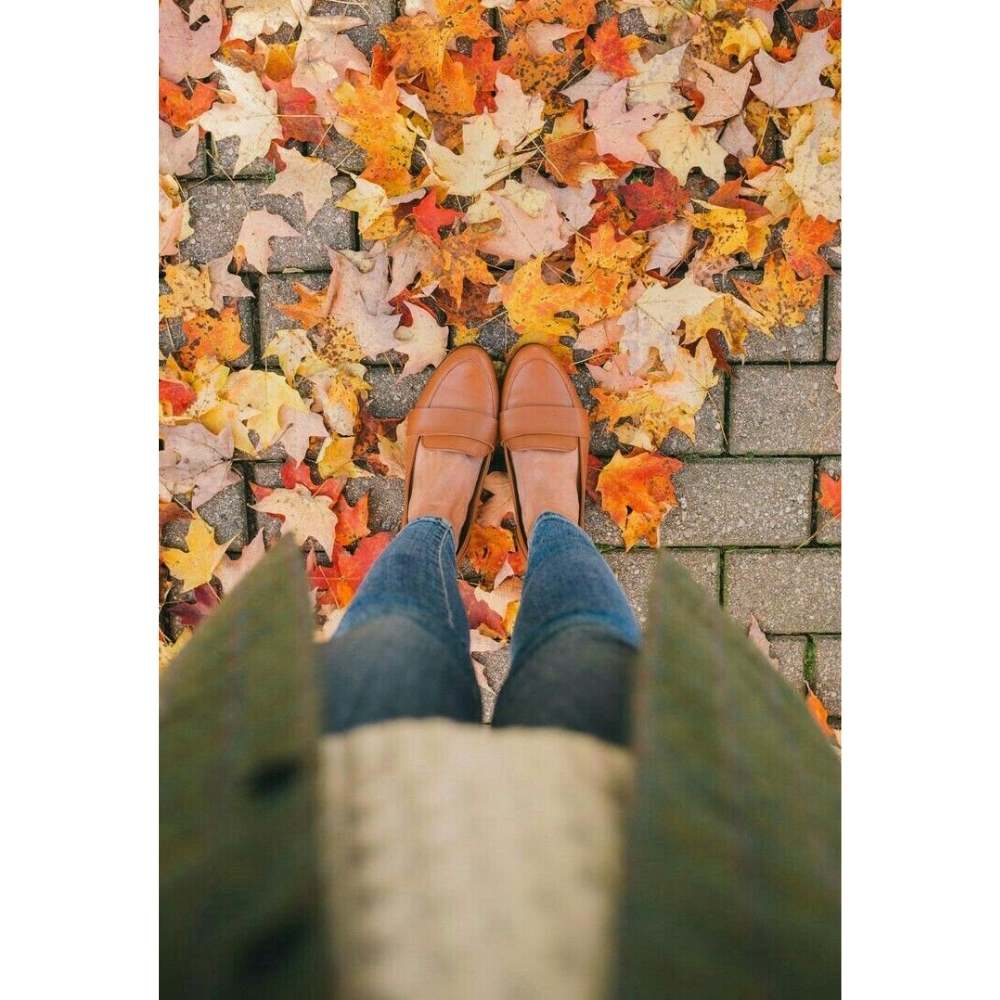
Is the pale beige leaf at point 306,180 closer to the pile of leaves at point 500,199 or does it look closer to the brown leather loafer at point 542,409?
the pile of leaves at point 500,199

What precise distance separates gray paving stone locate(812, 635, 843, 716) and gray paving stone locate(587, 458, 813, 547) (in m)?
0.23

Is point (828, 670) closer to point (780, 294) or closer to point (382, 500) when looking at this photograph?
point (780, 294)

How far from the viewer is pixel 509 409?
145 cm

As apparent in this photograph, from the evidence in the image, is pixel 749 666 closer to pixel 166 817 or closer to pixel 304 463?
pixel 166 817

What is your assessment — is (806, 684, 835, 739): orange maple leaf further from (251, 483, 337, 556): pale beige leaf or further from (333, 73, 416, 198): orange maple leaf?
(333, 73, 416, 198): orange maple leaf

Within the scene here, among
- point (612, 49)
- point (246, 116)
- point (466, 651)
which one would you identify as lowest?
point (466, 651)

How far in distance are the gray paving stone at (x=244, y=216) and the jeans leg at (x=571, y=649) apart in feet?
2.43

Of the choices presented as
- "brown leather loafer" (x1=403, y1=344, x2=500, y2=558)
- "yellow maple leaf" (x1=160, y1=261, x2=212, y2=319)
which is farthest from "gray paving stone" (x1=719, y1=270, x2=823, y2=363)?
"yellow maple leaf" (x1=160, y1=261, x2=212, y2=319)

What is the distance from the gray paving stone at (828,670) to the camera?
1.51 m

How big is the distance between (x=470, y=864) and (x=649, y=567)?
0.97 meters

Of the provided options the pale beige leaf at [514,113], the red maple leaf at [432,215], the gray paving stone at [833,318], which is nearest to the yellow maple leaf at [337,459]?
the red maple leaf at [432,215]

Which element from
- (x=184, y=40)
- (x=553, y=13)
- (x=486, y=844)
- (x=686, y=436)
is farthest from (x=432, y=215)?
(x=486, y=844)

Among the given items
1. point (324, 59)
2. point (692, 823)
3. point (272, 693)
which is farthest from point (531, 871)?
point (324, 59)

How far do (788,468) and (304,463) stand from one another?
1.00 m
